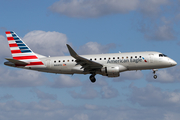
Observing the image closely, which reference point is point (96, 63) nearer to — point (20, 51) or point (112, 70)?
point (112, 70)

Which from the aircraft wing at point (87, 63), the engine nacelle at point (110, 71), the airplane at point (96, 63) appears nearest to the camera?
the aircraft wing at point (87, 63)

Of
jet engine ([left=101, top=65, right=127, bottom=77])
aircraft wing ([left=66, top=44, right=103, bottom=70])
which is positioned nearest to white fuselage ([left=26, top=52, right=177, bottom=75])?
jet engine ([left=101, top=65, right=127, bottom=77])

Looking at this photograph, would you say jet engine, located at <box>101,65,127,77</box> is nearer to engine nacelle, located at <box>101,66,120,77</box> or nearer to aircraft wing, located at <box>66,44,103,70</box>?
engine nacelle, located at <box>101,66,120,77</box>

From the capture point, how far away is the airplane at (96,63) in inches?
2002

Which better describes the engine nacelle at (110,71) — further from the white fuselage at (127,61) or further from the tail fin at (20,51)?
the tail fin at (20,51)

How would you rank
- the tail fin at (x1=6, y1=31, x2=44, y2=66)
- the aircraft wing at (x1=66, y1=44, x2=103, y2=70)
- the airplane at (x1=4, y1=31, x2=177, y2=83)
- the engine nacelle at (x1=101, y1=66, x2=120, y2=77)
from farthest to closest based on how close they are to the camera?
the tail fin at (x1=6, y1=31, x2=44, y2=66), the airplane at (x1=4, y1=31, x2=177, y2=83), the engine nacelle at (x1=101, y1=66, x2=120, y2=77), the aircraft wing at (x1=66, y1=44, x2=103, y2=70)

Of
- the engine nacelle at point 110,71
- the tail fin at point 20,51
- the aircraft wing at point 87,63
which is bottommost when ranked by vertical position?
the engine nacelle at point 110,71

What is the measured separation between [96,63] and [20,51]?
16305 millimetres

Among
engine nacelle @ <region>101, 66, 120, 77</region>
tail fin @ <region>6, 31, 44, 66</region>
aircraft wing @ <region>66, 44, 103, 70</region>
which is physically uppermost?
tail fin @ <region>6, 31, 44, 66</region>

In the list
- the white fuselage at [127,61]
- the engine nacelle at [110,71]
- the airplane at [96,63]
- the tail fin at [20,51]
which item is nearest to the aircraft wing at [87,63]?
the airplane at [96,63]

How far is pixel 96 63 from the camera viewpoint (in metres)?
49.9

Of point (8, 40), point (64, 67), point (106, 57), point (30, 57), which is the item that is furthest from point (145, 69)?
point (8, 40)

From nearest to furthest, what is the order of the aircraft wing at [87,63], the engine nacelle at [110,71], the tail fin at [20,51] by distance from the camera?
1. the aircraft wing at [87,63]
2. the engine nacelle at [110,71]
3. the tail fin at [20,51]

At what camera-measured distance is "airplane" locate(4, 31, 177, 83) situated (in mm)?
50844
